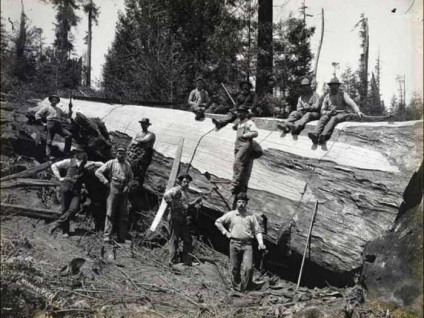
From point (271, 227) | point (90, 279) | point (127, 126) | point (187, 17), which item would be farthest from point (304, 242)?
point (187, 17)

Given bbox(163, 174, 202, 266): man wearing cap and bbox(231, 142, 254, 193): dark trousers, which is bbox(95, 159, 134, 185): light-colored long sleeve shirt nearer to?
bbox(163, 174, 202, 266): man wearing cap

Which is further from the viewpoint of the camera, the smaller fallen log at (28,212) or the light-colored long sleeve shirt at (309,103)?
the light-colored long sleeve shirt at (309,103)

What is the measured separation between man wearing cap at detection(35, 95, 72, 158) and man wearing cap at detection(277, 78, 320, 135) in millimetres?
4192

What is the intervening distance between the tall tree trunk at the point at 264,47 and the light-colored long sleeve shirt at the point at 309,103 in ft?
15.6

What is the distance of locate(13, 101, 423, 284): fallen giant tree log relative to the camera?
615 centimetres

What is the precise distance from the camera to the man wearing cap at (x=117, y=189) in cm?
767

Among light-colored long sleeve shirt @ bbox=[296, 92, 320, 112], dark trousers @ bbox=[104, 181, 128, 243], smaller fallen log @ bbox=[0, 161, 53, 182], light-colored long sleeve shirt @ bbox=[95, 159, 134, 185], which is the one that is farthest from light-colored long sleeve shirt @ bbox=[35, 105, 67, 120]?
light-colored long sleeve shirt @ bbox=[296, 92, 320, 112]

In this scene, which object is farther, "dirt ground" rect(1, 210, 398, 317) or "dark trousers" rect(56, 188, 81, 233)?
"dark trousers" rect(56, 188, 81, 233)

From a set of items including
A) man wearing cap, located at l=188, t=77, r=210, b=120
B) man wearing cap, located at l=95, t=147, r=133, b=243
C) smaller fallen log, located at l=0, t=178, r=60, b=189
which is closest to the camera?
smaller fallen log, located at l=0, t=178, r=60, b=189

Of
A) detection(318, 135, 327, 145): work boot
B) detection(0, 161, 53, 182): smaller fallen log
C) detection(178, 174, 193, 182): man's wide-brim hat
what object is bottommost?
detection(0, 161, 53, 182): smaller fallen log

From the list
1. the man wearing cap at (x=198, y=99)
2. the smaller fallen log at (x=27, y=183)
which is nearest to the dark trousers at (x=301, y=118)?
the man wearing cap at (x=198, y=99)

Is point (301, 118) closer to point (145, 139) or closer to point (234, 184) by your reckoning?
point (234, 184)

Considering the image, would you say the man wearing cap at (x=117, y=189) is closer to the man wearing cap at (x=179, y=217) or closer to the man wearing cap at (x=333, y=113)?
the man wearing cap at (x=179, y=217)

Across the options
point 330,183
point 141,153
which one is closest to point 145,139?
point 141,153
